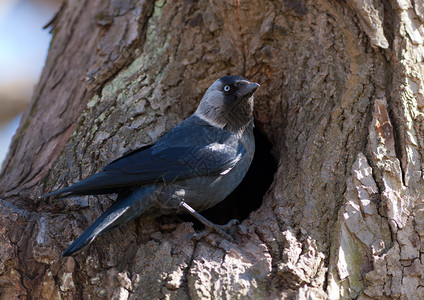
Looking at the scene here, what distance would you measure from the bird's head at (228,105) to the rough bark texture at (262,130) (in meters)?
0.30

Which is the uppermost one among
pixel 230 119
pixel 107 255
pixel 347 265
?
pixel 230 119

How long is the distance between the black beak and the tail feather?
124 cm

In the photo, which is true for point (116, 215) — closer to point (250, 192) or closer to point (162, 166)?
point (162, 166)

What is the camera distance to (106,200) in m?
3.53

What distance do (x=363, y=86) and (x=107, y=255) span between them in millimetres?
2182

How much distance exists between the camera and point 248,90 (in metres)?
4.04

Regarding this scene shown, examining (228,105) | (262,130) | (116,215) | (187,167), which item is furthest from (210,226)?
(262,130)

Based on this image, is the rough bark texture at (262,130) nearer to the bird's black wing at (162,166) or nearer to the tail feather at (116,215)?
the tail feather at (116,215)

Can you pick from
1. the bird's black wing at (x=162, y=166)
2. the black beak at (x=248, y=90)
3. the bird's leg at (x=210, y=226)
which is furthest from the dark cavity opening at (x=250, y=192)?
the bird's leg at (x=210, y=226)

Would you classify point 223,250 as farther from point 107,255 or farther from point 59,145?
point 59,145

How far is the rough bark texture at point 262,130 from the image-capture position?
9.54 ft

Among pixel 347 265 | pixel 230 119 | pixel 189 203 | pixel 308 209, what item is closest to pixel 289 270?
pixel 347 265

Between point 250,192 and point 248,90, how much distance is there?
1305mm

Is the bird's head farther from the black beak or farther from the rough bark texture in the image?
the rough bark texture
